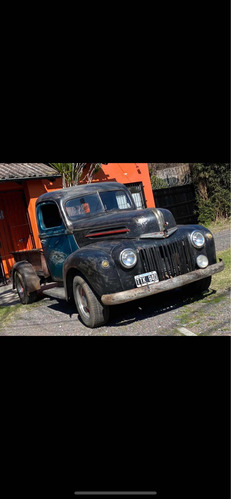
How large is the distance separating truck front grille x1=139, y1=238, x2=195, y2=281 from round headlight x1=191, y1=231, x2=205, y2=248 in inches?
3.6

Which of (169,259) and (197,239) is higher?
(197,239)

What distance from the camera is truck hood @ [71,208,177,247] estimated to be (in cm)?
482

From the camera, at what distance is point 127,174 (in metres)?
13.5

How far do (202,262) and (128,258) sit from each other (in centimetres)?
94

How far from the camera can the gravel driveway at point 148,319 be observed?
402 cm

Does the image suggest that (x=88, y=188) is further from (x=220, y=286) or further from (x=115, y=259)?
(x=220, y=286)

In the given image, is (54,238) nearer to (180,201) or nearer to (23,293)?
(23,293)

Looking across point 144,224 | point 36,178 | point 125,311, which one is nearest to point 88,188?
point 144,224

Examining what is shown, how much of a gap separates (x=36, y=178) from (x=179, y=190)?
18.6 ft

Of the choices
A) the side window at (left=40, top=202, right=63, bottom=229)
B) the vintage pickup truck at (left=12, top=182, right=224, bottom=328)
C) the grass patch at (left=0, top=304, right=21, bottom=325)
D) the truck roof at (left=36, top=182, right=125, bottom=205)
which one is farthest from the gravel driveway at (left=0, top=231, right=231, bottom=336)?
the truck roof at (left=36, top=182, right=125, bottom=205)

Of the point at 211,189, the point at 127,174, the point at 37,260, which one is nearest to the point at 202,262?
the point at 37,260

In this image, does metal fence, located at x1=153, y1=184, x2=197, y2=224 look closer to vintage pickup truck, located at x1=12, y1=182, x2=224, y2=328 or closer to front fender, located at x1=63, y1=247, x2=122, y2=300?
vintage pickup truck, located at x1=12, y1=182, x2=224, y2=328

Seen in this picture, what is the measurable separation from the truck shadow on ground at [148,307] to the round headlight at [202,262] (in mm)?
550
